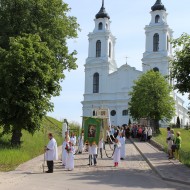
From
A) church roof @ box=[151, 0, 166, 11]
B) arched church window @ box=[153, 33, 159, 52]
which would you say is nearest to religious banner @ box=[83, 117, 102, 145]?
arched church window @ box=[153, 33, 159, 52]

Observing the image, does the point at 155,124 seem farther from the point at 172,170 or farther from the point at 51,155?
the point at 51,155

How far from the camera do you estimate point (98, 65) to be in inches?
3150

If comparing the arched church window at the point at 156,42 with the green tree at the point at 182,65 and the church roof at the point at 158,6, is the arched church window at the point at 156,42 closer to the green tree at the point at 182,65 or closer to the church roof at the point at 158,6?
the church roof at the point at 158,6

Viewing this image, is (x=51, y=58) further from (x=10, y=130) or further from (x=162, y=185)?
(x=162, y=185)

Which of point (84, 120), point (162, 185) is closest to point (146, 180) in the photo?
point (162, 185)

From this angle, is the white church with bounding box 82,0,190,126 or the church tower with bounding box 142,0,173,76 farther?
the white church with bounding box 82,0,190,126

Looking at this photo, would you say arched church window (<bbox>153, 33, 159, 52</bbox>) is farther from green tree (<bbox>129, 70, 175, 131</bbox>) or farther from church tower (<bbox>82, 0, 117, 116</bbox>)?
green tree (<bbox>129, 70, 175, 131</bbox>)

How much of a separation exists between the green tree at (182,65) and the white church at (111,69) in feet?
182

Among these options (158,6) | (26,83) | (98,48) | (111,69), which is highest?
(158,6)

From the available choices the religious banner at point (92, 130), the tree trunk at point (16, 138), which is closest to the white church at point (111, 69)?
the tree trunk at point (16, 138)

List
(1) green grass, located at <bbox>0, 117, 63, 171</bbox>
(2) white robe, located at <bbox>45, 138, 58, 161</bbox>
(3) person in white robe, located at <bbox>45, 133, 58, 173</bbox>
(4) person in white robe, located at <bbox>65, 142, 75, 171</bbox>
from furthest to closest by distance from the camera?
1. (1) green grass, located at <bbox>0, 117, 63, 171</bbox>
2. (4) person in white robe, located at <bbox>65, 142, 75, 171</bbox>
3. (2) white robe, located at <bbox>45, 138, 58, 161</bbox>
4. (3) person in white robe, located at <bbox>45, 133, 58, 173</bbox>

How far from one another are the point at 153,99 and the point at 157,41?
29136mm

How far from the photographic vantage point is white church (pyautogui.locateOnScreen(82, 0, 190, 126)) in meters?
77.0

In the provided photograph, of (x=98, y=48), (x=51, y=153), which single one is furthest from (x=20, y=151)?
(x=98, y=48)
